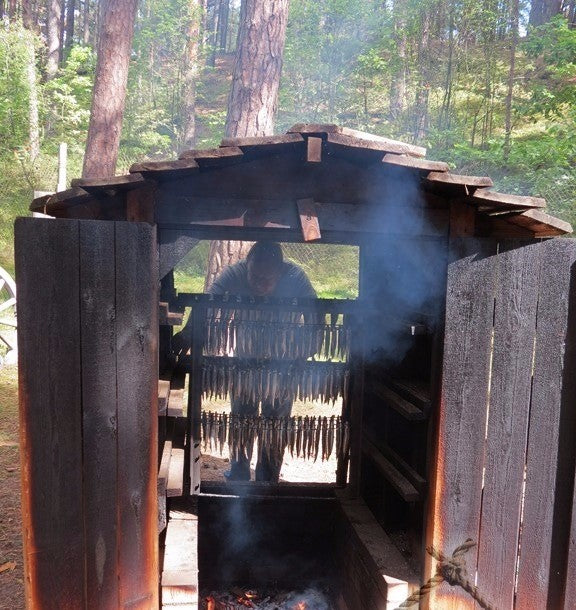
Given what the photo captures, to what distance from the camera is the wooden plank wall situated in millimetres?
2781

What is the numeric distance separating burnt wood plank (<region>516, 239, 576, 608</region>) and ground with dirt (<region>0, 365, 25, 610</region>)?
11.3ft

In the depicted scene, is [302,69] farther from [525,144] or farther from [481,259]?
[481,259]

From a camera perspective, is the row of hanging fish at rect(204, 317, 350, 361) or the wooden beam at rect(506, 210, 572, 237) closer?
the wooden beam at rect(506, 210, 572, 237)

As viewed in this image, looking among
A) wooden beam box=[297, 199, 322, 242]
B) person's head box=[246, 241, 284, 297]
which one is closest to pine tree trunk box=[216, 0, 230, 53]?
person's head box=[246, 241, 284, 297]

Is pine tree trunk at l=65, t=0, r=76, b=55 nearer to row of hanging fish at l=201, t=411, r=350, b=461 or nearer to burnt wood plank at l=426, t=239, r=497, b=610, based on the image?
row of hanging fish at l=201, t=411, r=350, b=461

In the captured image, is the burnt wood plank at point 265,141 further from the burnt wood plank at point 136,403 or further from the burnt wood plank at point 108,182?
the burnt wood plank at point 136,403

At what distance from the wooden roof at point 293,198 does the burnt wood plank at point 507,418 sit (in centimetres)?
34

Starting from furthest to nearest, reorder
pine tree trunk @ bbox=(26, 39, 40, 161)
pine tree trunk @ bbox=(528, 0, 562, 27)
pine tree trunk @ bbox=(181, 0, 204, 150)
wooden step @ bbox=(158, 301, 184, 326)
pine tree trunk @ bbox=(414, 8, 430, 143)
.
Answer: pine tree trunk @ bbox=(181, 0, 204, 150)
pine tree trunk @ bbox=(528, 0, 562, 27)
pine tree trunk @ bbox=(414, 8, 430, 143)
pine tree trunk @ bbox=(26, 39, 40, 161)
wooden step @ bbox=(158, 301, 184, 326)

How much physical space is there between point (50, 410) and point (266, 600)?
8.58 feet

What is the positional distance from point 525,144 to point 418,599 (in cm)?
1007

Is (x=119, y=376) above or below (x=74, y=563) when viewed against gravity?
above

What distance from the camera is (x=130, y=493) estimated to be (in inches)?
103

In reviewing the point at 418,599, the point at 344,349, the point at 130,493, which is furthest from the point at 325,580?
the point at 130,493

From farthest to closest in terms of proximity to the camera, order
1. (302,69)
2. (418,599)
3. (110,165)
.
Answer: (302,69)
(110,165)
(418,599)
